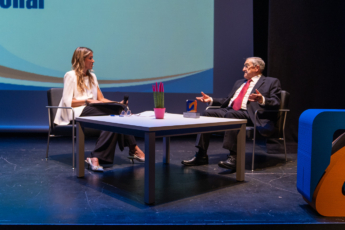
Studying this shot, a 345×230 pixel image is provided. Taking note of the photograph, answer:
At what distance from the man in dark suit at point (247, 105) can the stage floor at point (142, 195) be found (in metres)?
0.19

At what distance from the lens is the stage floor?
1.71 metres

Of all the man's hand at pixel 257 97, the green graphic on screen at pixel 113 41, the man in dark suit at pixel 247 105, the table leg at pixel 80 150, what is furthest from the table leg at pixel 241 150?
the green graphic on screen at pixel 113 41

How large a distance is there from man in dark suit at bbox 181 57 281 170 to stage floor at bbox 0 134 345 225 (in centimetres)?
19

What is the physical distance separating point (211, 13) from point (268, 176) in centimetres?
315

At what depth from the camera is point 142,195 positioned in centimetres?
214

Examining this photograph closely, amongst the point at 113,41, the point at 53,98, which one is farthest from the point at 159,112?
the point at 113,41

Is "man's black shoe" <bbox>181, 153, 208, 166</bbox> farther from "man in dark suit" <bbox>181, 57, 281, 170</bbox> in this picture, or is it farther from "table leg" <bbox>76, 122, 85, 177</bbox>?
"table leg" <bbox>76, 122, 85, 177</bbox>

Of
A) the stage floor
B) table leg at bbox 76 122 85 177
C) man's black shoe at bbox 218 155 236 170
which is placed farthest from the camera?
man's black shoe at bbox 218 155 236 170

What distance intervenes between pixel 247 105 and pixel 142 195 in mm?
1523

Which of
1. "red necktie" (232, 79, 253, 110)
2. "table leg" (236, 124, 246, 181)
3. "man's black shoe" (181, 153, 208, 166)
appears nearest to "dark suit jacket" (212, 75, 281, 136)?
"red necktie" (232, 79, 253, 110)

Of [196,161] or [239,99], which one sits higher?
[239,99]

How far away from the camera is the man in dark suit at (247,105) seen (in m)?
2.88

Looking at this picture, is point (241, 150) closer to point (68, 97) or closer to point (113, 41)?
point (68, 97)
